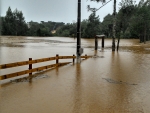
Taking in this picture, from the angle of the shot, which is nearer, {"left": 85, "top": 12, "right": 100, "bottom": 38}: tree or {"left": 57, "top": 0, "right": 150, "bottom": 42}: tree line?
{"left": 57, "top": 0, "right": 150, "bottom": 42}: tree line

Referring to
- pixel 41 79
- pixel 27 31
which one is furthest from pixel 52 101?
pixel 27 31

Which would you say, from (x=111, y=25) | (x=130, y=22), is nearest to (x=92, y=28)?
(x=111, y=25)

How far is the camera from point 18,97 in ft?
16.5

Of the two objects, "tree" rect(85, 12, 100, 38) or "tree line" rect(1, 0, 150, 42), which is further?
"tree" rect(85, 12, 100, 38)

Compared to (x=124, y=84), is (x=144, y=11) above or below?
above

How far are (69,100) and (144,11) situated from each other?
32736mm

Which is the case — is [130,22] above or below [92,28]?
below

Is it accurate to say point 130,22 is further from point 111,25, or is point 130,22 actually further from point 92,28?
point 92,28

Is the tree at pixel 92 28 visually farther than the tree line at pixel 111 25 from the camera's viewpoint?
Yes

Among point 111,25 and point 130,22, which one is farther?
point 111,25

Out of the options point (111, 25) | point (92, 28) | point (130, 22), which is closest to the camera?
point (130, 22)

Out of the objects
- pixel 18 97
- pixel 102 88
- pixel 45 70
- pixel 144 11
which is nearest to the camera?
pixel 18 97

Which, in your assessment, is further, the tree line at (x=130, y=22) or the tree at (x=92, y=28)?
the tree at (x=92, y=28)

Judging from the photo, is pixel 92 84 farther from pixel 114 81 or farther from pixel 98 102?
pixel 98 102
